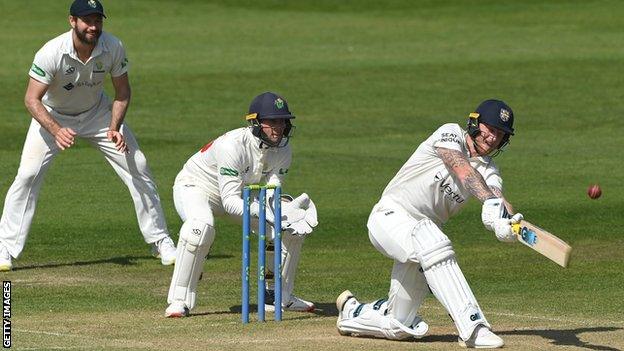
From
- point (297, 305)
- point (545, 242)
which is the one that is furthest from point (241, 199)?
point (545, 242)

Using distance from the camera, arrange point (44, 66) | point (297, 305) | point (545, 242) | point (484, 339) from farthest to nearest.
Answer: point (44, 66)
point (297, 305)
point (484, 339)
point (545, 242)

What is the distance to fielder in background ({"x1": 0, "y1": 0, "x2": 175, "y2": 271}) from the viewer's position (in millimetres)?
11945

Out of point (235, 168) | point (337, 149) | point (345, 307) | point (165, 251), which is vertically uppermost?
point (235, 168)

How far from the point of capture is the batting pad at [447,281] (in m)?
8.77

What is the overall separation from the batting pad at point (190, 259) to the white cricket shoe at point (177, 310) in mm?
34

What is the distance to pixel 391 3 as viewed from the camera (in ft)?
114

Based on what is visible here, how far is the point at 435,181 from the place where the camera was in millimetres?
9234

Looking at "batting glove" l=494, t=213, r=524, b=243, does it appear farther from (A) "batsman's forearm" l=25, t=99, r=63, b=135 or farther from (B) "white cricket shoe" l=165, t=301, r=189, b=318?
(A) "batsman's forearm" l=25, t=99, r=63, b=135

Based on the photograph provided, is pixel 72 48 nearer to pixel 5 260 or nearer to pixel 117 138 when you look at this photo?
pixel 117 138

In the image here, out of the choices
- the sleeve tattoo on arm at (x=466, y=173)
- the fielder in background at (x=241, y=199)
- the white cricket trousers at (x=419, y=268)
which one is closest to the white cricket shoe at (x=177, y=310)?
the fielder in background at (x=241, y=199)

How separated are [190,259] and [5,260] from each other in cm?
267

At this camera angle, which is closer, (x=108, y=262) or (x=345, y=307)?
(x=345, y=307)

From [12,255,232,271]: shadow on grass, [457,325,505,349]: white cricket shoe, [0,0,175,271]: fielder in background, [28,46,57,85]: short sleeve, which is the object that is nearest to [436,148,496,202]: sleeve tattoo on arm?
[457,325,505,349]: white cricket shoe

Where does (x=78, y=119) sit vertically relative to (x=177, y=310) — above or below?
above
